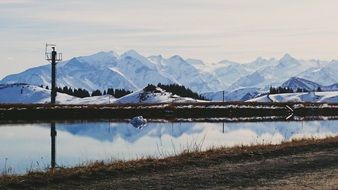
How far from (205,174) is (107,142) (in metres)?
22.7

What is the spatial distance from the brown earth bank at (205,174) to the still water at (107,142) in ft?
14.3

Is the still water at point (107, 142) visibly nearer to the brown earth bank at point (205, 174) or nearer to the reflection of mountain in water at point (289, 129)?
the reflection of mountain in water at point (289, 129)

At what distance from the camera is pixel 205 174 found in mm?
20656

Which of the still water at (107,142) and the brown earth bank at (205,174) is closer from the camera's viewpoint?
the brown earth bank at (205,174)

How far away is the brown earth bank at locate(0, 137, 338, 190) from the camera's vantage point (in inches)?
734

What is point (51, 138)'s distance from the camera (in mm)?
44219

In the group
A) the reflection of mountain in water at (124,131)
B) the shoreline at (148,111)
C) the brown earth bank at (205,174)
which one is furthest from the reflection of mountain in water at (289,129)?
the brown earth bank at (205,174)

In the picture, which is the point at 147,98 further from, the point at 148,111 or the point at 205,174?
the point at 205,174

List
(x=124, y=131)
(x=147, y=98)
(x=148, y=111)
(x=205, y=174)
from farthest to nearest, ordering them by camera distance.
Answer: (x=147, y=98)
(x=148, y=111)
(x=124, y=131)
(x=205, y=174)

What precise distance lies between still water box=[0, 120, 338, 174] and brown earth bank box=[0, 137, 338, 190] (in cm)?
437

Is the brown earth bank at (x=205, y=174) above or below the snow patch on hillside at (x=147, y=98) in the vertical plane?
below

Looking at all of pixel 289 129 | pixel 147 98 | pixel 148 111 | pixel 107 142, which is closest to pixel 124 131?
pixel 107 142

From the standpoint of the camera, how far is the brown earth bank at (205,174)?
18656 millimetres

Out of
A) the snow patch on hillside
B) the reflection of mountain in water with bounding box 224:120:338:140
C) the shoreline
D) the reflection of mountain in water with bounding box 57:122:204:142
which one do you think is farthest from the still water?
the snow patch on hillside
